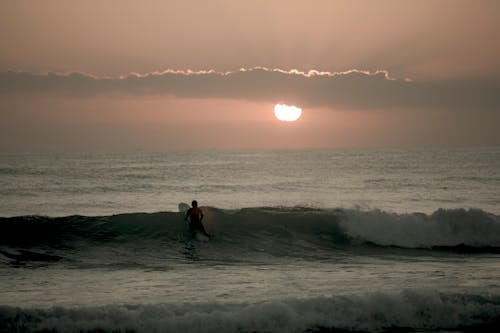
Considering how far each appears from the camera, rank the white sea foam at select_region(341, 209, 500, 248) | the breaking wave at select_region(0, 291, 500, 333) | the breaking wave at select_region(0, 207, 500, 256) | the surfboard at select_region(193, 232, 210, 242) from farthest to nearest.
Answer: the white sea foam at select_region(341, 209, 500, 248)
the breaking wave at select_region(0, 207, 500, 256)
the surfboard at select_region(193, 232, 210, 242)
the breaking wave at select_region(0, 291, 500, 333)

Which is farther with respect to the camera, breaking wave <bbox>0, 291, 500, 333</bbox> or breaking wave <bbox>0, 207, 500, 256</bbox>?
breaking wave <bbox>0, 207, 500, 256</bbox>

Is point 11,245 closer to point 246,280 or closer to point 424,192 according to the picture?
point 246,280

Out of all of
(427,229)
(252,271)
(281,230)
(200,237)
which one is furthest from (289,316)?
(427,229)

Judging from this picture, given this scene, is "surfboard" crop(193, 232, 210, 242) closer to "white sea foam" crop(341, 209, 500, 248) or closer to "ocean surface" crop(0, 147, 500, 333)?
"ocean surface" crop(0, 147, 500, 333)

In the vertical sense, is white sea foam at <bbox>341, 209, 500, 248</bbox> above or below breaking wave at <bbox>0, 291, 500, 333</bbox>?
above

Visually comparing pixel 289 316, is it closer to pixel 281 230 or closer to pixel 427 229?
pixel 281 230

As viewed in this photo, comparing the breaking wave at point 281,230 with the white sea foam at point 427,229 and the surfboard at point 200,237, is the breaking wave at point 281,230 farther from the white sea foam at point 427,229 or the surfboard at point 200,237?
the surfboard at point 200,237

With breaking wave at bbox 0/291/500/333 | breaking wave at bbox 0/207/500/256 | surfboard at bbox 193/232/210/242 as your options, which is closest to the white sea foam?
breaking wave at bbox 0/207/500/256

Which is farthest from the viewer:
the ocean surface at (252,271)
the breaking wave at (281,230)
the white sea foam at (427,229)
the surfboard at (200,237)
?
the white sea foam at (427,229)

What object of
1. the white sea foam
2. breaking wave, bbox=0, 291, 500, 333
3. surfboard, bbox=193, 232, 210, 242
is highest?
the white sea foam

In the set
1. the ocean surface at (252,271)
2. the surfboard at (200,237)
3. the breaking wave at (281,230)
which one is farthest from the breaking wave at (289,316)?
the surfboard at (200,237)

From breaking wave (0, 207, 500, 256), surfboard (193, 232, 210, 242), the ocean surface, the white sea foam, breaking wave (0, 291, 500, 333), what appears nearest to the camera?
breaking wave (0, 291, 500, 333)

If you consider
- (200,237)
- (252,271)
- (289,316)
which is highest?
(200,237)

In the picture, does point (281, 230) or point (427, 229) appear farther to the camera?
point (281, 230)
